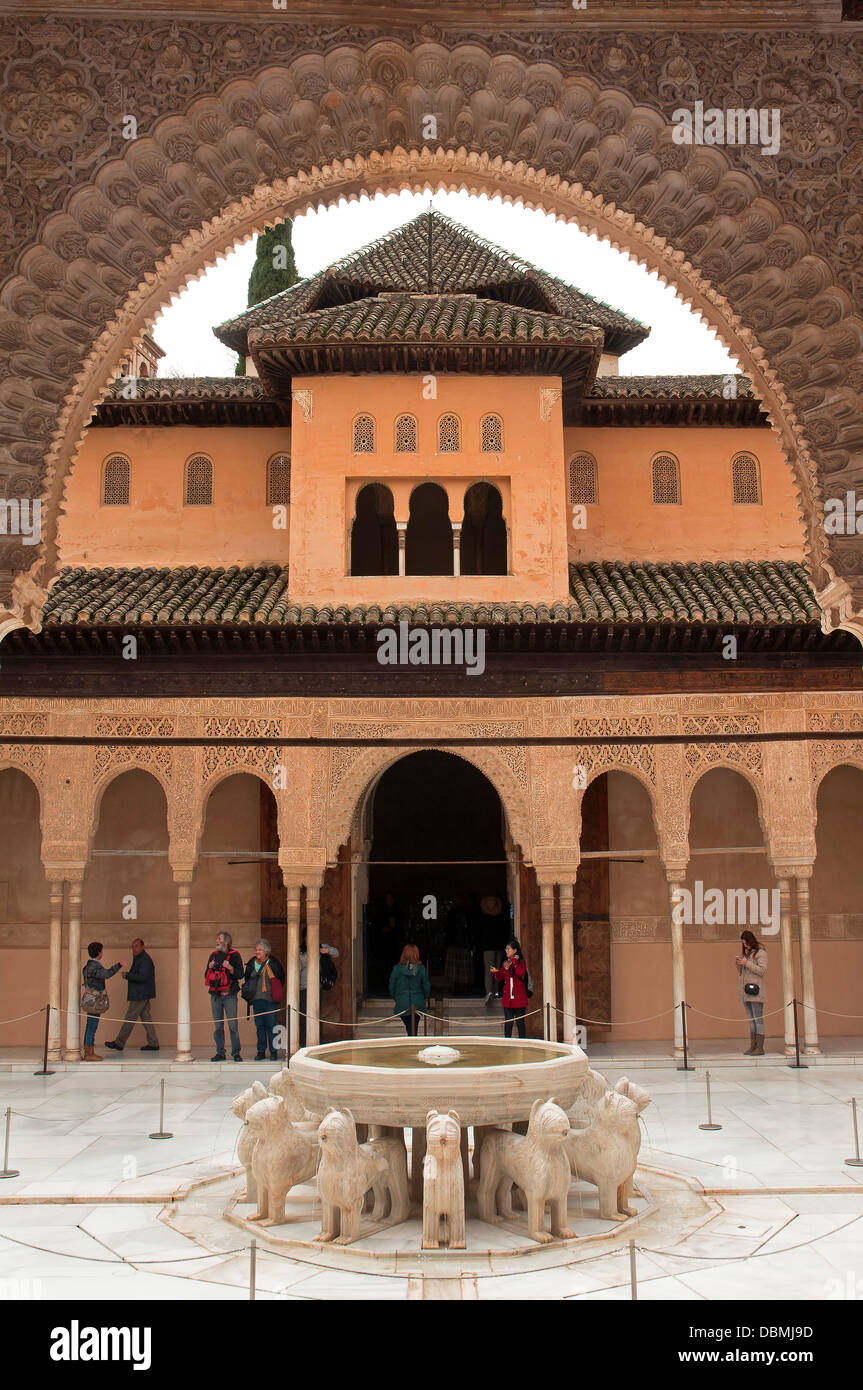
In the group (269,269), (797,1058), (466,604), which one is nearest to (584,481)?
(466,604)

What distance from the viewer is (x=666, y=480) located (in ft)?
51.3

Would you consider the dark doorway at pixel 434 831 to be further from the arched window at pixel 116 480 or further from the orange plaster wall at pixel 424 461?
the arched window at pixel 116 480

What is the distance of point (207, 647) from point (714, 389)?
7.11 m

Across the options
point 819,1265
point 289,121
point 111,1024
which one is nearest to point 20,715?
point 111,1024

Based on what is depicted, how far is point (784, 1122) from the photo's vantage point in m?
9.72

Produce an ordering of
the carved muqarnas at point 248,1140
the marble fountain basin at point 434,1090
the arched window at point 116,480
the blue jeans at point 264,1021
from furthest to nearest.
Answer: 1. the arched window at point 116,480
2. the blue jeans at point 264,1021
3. the carved muqarnas at point 248,1140
4. the marble fountain basin at point 434,1090

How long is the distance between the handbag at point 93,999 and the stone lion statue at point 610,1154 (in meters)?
7.63

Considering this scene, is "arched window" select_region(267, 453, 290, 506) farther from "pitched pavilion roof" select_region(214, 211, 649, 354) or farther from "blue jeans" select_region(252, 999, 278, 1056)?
"blue jeans" select_region(252, 999, 278, 1056)

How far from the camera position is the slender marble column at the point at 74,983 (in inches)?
512

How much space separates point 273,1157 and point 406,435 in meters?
9.41

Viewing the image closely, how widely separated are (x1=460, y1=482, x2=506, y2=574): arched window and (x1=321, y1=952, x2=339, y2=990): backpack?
5.42 meters

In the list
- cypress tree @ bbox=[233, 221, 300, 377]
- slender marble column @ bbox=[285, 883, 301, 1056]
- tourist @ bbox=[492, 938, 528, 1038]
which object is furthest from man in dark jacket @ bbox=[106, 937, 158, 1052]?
cypress tree @ bbox=[233, 221, 300, 377]

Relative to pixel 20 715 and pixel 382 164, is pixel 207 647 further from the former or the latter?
pixel 382 164

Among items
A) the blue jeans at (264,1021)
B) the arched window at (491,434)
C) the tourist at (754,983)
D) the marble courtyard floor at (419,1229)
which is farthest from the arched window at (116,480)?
the tourist at (754,983)
